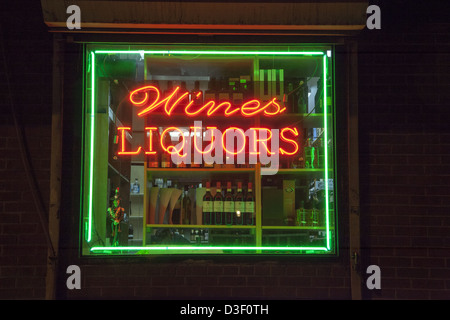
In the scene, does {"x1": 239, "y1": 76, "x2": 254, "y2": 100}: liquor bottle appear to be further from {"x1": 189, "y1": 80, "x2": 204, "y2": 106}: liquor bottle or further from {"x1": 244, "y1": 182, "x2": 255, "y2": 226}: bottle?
{"x1": 244, "y1": 182, "x2": 255, "y2": 226}: bottle

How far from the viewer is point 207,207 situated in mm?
5090

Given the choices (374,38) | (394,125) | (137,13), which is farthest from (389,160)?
(137,13)

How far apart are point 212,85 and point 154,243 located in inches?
71.0

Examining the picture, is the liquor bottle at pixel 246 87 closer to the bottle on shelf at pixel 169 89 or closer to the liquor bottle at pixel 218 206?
the bottle on shelf at pixel 169 89

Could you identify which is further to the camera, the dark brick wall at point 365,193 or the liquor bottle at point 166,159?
the liquor bottle at point 166,159

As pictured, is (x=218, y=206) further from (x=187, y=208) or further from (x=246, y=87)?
(x=246, y=87)

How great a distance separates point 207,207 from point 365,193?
5.28 feet

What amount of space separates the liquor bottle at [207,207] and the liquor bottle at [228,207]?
5.8 inches

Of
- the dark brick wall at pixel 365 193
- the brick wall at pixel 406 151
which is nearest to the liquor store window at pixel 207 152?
the dark brick wall at pixel 365 193

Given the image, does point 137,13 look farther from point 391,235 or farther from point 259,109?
point 391,235

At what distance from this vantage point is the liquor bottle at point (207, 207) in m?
5.04

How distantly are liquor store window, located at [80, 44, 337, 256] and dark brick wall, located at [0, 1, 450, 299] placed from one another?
1.01ft

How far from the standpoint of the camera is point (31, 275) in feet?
15.2

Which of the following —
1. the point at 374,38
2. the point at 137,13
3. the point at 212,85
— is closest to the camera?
the point at 137,13
